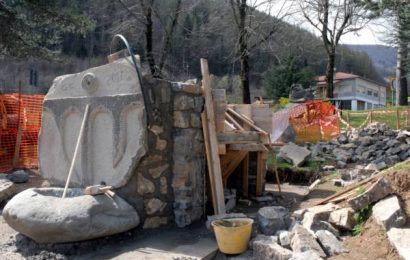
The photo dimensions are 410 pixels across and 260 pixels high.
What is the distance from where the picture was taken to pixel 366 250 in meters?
4.50

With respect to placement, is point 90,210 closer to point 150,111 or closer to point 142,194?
point 142,194

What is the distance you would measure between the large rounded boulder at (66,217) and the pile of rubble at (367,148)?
296 inches

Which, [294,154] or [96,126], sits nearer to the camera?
[96,126]

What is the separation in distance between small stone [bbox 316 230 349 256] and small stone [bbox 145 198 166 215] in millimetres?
2034

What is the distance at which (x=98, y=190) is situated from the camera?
5.16m

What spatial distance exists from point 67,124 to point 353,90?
6028 centimetres

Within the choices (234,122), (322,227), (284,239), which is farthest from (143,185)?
(234,122)

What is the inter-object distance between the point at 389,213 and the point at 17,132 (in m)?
9.72

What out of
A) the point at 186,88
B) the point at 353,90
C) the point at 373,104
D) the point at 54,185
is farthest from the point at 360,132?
the point at 373,104

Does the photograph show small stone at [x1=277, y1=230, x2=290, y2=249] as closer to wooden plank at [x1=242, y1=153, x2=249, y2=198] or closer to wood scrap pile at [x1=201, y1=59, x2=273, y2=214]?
wood scrap pile at [x1=201, y1=59, x2=273, y2=214]

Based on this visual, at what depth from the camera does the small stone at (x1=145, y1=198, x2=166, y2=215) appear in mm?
5605

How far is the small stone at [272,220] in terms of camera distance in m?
5.30

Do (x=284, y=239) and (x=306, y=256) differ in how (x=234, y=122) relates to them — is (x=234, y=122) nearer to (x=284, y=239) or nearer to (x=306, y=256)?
(x=284, y=239)

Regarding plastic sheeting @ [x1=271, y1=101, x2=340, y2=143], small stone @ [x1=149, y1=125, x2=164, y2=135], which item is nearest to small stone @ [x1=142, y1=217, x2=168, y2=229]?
small stone @ [x1=149, y1=125, x2=164, y2=135]
